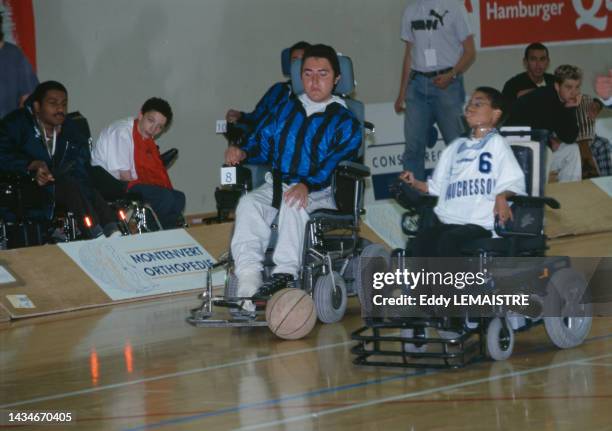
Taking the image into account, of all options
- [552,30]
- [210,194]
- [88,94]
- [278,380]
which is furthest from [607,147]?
[278,380]

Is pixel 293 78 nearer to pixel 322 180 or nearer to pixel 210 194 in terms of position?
pixel 322 180

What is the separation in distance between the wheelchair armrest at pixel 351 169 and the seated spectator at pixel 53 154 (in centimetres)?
227

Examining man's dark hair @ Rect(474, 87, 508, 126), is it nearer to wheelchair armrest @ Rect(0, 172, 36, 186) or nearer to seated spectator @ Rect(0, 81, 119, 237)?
Result: seated spectator @ Rect(0, 81, 119, 237)

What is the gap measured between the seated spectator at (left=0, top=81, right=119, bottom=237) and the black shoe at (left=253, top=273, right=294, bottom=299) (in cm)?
219

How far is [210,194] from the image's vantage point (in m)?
10.6

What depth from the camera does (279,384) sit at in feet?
16.0

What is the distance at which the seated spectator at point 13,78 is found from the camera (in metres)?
9.02

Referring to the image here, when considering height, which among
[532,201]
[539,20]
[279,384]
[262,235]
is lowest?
[279,384]

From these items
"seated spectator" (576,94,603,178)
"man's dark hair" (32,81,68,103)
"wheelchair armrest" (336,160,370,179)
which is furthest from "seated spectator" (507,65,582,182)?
"wheelchair armrest" (336,160,370,179)

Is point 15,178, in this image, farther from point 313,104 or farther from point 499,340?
point 499,340

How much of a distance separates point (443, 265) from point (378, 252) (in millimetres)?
1260

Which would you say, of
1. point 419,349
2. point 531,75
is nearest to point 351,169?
point 419,349

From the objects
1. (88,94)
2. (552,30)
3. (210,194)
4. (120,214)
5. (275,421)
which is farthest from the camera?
(552,30)

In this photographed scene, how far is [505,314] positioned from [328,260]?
136cm
